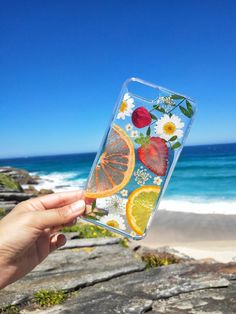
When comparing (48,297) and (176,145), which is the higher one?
(176,145)

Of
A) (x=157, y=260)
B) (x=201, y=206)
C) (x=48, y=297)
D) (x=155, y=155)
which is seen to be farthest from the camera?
(x=201, y=206)

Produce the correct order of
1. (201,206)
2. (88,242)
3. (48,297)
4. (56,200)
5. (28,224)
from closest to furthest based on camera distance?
(28,224) → (56,200) → (48,297) → (88,242) → (201,206)

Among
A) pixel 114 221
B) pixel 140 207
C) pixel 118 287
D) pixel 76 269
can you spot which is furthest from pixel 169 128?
pixel 76 269

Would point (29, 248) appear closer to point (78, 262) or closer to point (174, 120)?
point (174, 120)

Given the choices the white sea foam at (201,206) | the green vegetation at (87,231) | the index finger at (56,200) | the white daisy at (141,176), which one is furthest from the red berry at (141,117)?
the white sea foam at (201,206)

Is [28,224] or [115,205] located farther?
[115,205]

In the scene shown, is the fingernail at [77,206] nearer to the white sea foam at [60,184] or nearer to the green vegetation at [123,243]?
the green vegetation at [123,243]

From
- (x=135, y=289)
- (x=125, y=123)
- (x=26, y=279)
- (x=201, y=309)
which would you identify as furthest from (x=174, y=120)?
(x=26, y=279)

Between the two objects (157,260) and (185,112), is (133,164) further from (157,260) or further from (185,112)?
(157,260)
